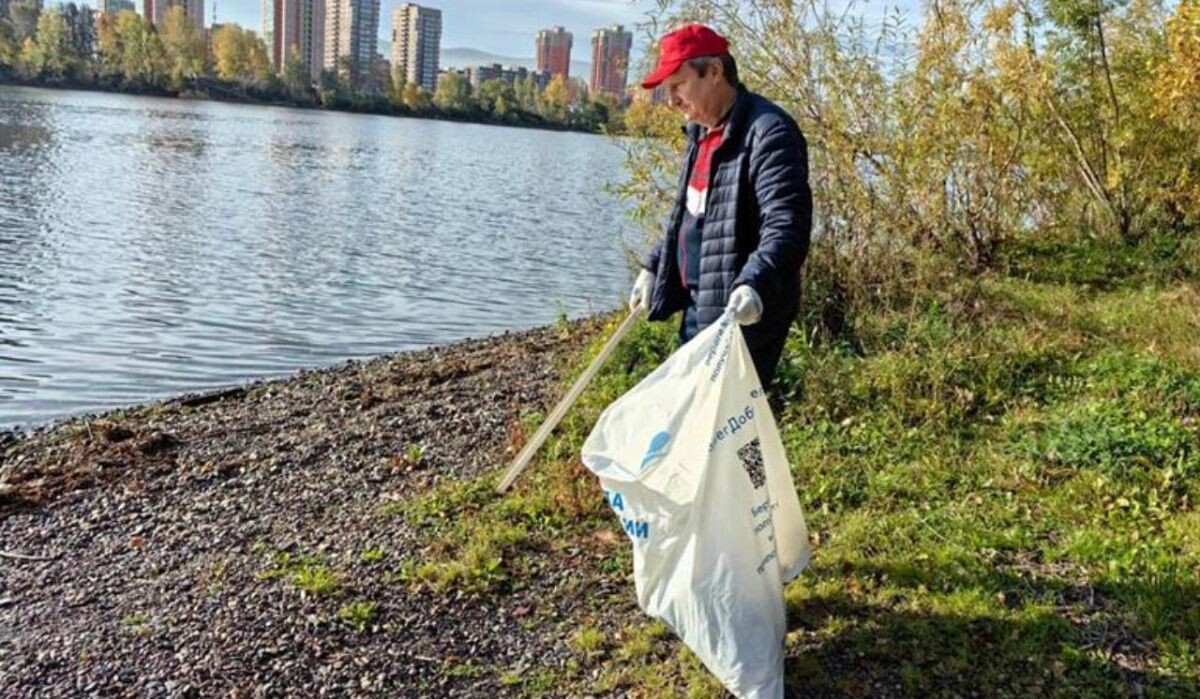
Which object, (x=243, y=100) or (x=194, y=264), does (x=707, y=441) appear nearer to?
(x=194, y=264)

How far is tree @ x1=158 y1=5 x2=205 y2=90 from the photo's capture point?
9938 cm

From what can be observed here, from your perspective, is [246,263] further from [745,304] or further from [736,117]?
[745,304]

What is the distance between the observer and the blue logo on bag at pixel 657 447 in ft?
10.6

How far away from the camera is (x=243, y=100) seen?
342ft

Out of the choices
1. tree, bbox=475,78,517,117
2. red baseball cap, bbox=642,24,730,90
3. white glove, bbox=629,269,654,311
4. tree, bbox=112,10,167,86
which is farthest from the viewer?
tree, bbox=475,78,517,117

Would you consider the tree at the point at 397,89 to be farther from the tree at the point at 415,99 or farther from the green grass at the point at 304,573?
the green grass at the point at 304,573

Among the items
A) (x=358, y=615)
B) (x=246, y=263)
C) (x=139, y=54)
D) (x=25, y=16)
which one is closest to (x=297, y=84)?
(x=139, y=54)

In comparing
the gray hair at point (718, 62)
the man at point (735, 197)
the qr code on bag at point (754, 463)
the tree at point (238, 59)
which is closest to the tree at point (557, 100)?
the tree at point (238, 59)

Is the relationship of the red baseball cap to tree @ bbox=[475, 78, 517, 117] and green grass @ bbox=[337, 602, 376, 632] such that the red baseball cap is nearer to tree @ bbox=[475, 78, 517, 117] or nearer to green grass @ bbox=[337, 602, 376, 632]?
green grass @ bbox=[337, 602, 376, 632]

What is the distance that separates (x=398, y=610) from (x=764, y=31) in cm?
543

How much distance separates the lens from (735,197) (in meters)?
3.63

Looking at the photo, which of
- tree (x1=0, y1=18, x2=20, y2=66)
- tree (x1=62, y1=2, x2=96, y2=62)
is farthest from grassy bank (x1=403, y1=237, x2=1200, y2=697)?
tree (x1=62, y1=2, x2=96, y2=62)

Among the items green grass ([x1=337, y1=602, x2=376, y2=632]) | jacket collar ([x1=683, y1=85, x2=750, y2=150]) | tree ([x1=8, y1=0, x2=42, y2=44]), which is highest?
tree ([x1=8, y1=0, x2=42, y2=44])

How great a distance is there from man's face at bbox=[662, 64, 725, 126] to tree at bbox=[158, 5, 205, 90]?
107768mm
